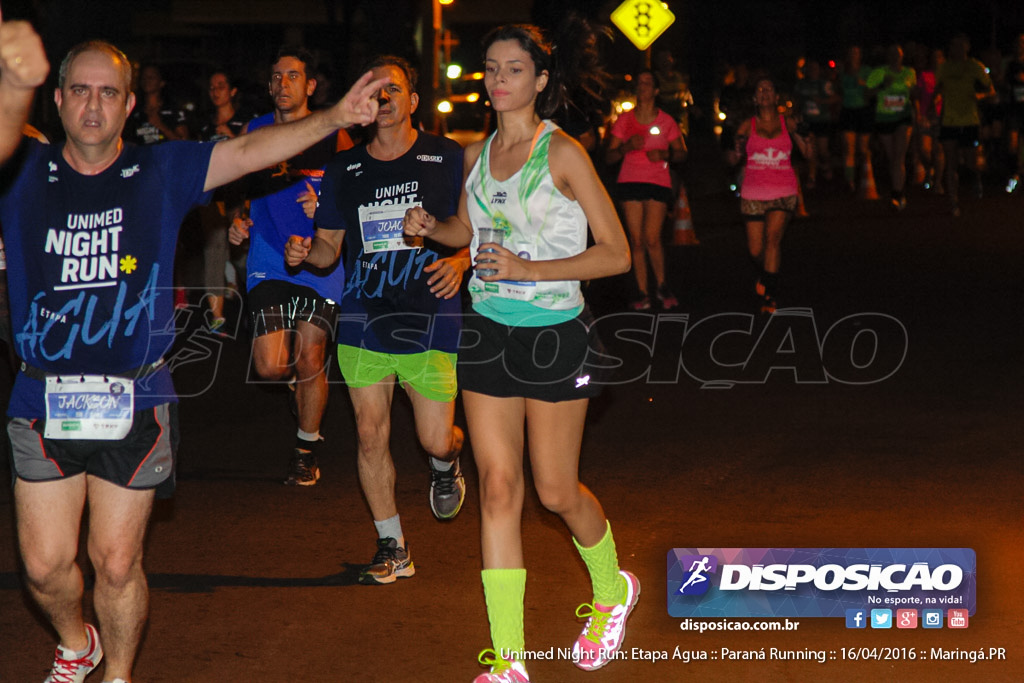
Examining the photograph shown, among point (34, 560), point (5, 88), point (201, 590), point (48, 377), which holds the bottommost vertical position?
point (201, 590)

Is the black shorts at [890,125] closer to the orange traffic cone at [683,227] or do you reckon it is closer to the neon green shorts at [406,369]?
the orange traffic cone at [683,227]

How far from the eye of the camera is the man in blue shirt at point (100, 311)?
413 centimetres

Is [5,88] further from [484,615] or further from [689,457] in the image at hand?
[689,457]

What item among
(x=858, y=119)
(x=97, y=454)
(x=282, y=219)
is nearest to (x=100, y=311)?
(x=97, y=454)

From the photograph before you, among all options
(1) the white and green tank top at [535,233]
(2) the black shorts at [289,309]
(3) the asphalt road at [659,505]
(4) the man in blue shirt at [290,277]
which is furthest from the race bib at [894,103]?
(1) the white and green tank top at [535,233]

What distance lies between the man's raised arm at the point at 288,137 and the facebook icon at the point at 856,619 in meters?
2.56

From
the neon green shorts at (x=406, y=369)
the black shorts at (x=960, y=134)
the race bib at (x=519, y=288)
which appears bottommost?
the neon green shorts at (x=406, y=369)

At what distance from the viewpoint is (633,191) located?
12.5m

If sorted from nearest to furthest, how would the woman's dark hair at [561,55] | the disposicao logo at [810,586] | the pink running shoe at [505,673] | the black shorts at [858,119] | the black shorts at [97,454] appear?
1. the black shorts at [97,454]
2. the pink running shoe at [505,673]
3. the woman's dark hair at [561,55]
4. the disposicao logo at [810,586]
5. the black shorts at [858,119]

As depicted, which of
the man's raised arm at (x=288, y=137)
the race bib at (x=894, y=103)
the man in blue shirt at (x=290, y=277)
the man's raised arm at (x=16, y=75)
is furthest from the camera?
the race bib at (x=894, y=103)

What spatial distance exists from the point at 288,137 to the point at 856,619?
2705 mm

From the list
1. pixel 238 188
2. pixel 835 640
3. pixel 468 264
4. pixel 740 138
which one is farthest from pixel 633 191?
pixel 835 640

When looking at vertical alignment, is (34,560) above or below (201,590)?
above

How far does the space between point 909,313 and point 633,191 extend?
8.89ft
